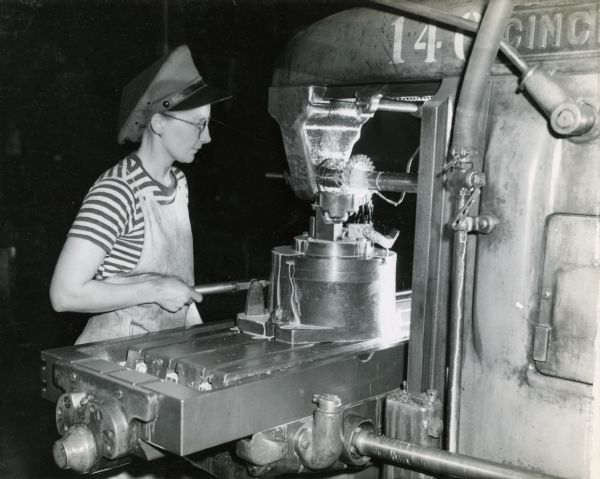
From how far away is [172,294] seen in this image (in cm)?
186

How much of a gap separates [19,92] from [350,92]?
6.71ft

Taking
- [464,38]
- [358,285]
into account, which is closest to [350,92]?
[464,38]

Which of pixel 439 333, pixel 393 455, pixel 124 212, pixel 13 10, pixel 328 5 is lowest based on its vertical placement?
pixel 393 455

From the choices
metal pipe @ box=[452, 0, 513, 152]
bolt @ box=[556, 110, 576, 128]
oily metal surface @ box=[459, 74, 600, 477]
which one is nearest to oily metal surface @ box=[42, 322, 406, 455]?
oily metal surface @ box=[459, 74, 600, 477]

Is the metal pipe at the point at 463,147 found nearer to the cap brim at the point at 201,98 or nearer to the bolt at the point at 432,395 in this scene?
the bolt at the point at 432,395

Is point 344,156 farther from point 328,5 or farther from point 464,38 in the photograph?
point 328,5

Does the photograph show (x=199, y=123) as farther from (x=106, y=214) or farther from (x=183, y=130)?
(x=106, y=214)

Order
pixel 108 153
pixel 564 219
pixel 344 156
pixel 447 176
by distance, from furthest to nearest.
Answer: pixel 108 153 < pixel 344 156 < pixel 447 176 < pixel 564 219

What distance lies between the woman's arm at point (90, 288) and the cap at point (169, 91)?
1.80 ft

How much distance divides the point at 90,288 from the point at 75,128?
1.73 m

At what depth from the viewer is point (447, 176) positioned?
4.37ft

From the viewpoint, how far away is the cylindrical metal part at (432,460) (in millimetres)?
1124

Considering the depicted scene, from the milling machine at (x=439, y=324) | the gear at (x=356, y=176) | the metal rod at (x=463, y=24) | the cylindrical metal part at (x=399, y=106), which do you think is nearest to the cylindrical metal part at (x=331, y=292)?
the milling machine at (x=439, y=324)

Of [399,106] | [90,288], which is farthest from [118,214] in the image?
[399,106]
